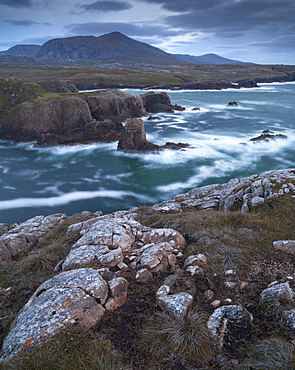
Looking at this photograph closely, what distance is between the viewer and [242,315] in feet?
18.3

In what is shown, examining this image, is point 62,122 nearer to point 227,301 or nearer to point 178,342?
point 227,301

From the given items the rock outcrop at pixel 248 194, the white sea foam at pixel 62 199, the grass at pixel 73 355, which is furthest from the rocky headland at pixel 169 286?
the white sea foam at pixel 62 199

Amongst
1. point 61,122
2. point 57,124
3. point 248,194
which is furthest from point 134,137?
point 248,194

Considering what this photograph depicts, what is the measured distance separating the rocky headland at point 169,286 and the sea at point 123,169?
15.9m

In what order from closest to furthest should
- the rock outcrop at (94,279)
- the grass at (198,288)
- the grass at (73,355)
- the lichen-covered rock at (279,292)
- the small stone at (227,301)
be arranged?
1. the grass at (73,355)
2. the grass at (198,288)
3. the rock outcrop at (94,279)
4. the lichen-covered rock at (279,292)
5. the small stone at (227,301)

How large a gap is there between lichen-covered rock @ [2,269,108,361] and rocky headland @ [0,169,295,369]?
2cm

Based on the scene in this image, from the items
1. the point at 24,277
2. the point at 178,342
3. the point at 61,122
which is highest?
the point at 61,122

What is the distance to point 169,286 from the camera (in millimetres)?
6629

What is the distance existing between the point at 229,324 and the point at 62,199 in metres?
25.2

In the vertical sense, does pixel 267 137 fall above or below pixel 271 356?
above

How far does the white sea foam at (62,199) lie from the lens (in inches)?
1056

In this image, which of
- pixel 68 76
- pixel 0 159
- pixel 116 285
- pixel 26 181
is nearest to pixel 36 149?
pixel 0 159

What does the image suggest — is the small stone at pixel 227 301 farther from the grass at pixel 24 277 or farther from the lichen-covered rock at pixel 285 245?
the grass at pixel 24 277

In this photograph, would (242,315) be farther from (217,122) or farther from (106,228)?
(217,122)
